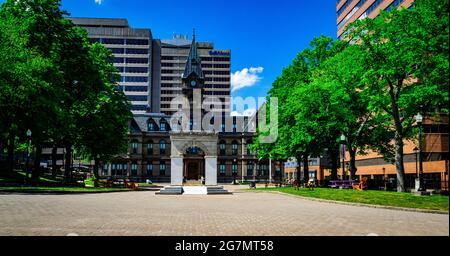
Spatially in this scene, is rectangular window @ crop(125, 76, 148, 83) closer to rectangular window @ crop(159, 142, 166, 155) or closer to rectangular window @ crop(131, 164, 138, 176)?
rectangular window @ crop(159, 142, 166, 155)

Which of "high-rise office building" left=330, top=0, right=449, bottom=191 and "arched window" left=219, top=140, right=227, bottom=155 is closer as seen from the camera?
"high-rise office building" left=330, top=0, right=449, bottom=191

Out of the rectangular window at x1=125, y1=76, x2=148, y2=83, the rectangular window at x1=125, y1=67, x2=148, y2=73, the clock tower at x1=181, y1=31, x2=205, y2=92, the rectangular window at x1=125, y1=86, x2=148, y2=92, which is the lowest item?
the clock tower at x1=181, y1=31, x2=205, y2=92

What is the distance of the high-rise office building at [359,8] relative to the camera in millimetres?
56841

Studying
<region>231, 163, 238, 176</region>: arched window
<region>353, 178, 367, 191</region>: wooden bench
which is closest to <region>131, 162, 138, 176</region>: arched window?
<region>231, 163, 238, 176</region>: arched window

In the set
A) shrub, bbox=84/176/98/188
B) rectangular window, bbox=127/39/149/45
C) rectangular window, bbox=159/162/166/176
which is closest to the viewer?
shrub, bbox=84/176/98/188

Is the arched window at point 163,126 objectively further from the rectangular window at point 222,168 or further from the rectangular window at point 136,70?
the rectangular window at point 136,70

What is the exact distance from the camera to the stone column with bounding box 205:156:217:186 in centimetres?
5684

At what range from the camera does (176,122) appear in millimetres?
81375

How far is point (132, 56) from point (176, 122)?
54375mm

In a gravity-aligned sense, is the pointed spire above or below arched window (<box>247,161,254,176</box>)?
above

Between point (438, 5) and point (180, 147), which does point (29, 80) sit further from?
point (180, 147)

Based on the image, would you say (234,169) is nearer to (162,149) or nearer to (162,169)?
(162,169)

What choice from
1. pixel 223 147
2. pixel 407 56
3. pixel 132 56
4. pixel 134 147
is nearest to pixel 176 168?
pixel 134 147
